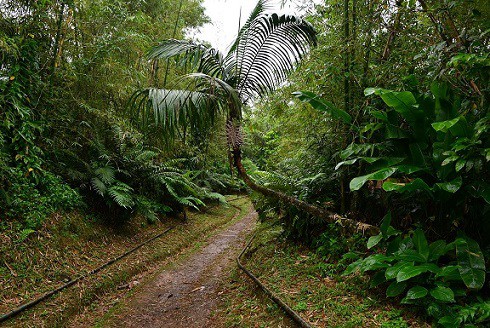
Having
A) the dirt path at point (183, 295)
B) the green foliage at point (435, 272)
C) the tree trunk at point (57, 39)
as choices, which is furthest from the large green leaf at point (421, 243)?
the tree trunk at point (57, 39)

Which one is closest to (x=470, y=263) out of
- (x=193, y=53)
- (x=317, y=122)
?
(x=317, y=122)

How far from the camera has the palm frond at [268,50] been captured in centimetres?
403

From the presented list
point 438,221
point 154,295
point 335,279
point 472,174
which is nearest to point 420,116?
point 472,174

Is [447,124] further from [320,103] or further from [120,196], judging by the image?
[120,196]

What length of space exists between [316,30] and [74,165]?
4642 mm

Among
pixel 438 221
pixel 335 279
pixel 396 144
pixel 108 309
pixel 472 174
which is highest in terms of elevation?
pixel 396 144

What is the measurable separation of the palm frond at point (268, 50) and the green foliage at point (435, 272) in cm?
281

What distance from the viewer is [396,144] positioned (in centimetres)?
290

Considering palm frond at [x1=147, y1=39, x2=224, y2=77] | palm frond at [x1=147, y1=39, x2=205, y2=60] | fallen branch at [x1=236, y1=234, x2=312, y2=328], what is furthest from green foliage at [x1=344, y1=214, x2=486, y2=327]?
palm frond at [x1=147, y1=39, x2=205, y2=60]

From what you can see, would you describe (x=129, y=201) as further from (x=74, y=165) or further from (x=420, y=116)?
(x=420, y=116)

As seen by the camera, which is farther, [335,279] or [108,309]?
[108,309]

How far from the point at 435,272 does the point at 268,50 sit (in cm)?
329

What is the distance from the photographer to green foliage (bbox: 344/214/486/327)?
2.09m

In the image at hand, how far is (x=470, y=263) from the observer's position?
2.14 metres
